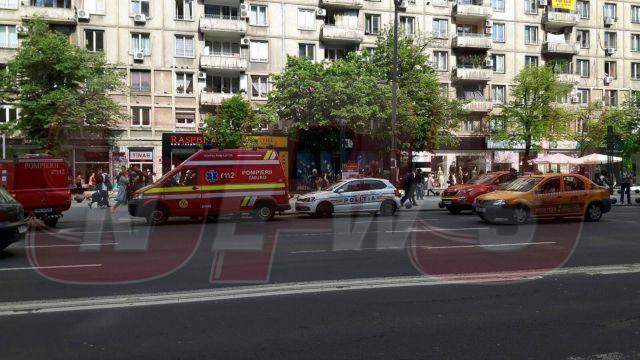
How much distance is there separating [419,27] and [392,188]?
2781 cm

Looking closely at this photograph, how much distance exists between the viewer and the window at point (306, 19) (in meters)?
41.3

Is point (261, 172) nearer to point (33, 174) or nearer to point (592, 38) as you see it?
point (33, 174)

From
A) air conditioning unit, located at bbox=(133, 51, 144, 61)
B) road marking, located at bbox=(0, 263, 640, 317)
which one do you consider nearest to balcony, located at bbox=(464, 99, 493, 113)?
air conditioning unit, located at bbox=(133, 51, 144, 61)

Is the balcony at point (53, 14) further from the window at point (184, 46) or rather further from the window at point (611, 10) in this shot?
the window at point (611, 10)

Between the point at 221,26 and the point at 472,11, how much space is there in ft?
65.7

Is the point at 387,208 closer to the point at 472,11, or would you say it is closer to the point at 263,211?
the point at 263,211

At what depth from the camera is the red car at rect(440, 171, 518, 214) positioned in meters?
20.1

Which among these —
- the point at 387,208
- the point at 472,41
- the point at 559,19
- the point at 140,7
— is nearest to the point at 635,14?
the point at 559,19

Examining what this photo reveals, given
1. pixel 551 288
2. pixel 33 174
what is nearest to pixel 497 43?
pixel 33 174

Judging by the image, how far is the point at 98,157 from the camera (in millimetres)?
36812

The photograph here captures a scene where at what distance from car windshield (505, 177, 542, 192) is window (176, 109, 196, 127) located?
87.9 feet

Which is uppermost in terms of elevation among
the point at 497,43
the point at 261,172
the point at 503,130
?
the point at 497,43

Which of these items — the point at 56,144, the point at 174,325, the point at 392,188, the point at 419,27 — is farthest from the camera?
the point at 419,27

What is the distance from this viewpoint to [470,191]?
2012cm
